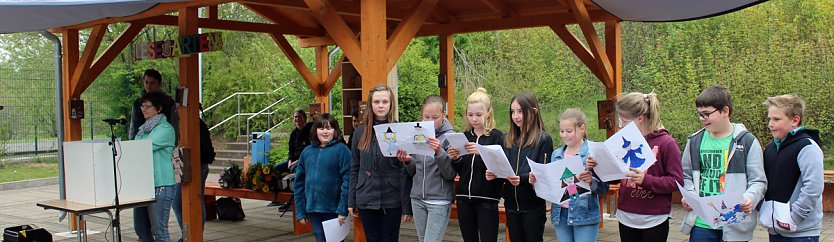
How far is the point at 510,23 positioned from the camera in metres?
9.84

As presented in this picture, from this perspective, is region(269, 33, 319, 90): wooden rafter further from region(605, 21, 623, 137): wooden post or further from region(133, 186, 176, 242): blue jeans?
region(133, 186, 176, 242): blue jeans

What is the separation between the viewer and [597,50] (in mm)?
8961

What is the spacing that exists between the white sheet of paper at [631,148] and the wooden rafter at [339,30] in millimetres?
2488

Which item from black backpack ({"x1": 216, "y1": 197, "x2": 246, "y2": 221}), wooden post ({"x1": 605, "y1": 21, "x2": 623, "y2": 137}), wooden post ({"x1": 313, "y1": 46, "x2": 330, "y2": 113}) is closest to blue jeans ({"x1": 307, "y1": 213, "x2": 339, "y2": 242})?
black backpack ({"x1": 216, "y1": 197, "x2": 246, "y2": 221})

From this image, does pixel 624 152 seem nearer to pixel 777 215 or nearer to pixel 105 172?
pixel 777 215

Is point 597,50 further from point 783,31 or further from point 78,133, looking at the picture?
point 783,31

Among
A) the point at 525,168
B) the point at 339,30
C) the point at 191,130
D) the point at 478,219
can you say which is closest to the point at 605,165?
the point at 525,168

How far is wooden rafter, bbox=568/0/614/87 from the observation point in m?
8.18

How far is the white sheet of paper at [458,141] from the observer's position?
192 inches

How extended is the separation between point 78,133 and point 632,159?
7.44m

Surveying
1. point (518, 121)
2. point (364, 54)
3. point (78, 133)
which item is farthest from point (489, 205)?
point (78, 133)

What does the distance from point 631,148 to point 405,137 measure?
4.89 ft

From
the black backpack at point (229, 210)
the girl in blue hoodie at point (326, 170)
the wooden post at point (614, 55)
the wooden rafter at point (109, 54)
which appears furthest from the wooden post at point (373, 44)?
the black backpack at point (229, 210)

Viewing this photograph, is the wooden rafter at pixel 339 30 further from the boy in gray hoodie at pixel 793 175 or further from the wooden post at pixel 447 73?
the wooden post at pixel 447 73
